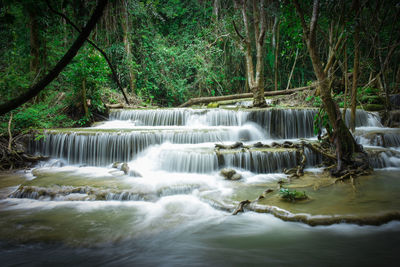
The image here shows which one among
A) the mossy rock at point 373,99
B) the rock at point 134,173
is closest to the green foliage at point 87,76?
the rock at point 134,173

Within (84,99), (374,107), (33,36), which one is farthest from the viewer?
(374,107)

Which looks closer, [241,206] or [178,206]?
[241,206]

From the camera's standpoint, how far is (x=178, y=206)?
169 inches

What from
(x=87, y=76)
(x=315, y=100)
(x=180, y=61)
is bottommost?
(x=315, y=100)

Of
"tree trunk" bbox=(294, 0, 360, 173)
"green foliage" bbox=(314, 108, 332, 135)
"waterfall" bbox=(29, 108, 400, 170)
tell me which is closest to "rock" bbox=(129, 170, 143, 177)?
"waterfall" bbox=(29, 108, 400, 170)

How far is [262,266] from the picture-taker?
2721 millimetres

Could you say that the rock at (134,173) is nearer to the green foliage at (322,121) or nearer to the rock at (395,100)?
the green foliage at (322,121)

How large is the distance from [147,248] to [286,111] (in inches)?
276

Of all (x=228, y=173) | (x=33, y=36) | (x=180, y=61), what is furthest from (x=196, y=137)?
(x=180, y=61)

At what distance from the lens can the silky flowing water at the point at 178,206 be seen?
9.66 feet

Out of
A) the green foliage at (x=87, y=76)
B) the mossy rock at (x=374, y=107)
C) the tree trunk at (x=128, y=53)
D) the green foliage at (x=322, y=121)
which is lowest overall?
the green foliage at (x=322, y=121)

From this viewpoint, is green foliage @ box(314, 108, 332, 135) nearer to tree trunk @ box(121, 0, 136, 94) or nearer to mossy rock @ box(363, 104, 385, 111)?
mossy rock @ box(363, 104, 385, 111)

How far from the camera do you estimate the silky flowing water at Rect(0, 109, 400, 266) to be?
2.95 meters

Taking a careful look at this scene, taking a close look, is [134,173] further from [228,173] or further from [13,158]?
[13,158]
